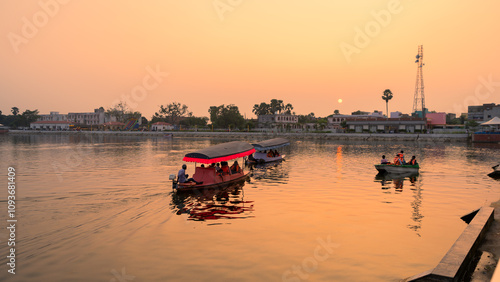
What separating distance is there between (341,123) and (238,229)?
115404mm

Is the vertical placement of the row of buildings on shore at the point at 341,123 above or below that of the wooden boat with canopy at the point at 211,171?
above

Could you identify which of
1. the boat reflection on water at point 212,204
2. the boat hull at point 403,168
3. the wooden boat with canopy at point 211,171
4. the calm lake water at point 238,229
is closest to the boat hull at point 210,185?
the wooden boat with canopy at point 211,171

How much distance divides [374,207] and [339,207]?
1.98 metres

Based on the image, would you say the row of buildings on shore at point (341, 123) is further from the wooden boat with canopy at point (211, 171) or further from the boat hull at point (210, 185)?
the wooden boat with canopy at point (211, 171)

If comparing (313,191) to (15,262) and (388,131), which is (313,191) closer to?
(15,262)

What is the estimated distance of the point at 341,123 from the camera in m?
124

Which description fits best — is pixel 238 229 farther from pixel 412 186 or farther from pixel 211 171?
pixel 412 186

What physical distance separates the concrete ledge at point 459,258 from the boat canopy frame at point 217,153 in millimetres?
14927

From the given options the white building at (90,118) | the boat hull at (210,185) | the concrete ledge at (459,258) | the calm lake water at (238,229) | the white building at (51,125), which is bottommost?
the calm lake water at (238,229)

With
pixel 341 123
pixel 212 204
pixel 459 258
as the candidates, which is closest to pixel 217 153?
pixel 212 204

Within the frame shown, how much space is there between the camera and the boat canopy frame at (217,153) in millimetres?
21641

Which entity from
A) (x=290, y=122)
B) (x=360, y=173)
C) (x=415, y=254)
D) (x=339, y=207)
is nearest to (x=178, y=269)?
(x=415, y=254)

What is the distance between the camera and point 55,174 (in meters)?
31.1

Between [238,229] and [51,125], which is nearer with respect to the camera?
[238,229]
